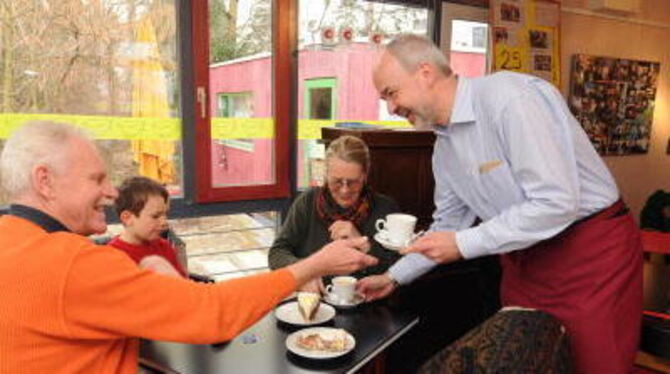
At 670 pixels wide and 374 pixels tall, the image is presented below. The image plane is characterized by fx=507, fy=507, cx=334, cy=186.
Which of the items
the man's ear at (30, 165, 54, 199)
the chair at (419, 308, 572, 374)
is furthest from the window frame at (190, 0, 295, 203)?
the chair at (419, 308, 572, 374)

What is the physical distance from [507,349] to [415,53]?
91 centimetres

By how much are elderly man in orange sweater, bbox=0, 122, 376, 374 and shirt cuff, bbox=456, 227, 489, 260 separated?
63 cm

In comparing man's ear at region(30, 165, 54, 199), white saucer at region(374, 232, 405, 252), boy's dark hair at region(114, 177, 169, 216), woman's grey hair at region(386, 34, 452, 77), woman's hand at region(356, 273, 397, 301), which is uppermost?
woman's grey hair at region(386, 34, 452, 77)

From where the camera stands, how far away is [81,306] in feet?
3.48

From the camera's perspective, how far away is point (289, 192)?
3.44 metres

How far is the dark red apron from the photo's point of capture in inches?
61.2

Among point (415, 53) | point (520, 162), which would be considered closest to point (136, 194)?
point (415, 53)

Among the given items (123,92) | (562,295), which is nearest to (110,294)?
(562,295)

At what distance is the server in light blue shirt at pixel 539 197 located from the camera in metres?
1.46

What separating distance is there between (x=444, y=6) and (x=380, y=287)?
2614mm

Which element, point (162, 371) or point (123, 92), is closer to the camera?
point (162, 371)

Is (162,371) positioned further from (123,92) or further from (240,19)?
(240,19)

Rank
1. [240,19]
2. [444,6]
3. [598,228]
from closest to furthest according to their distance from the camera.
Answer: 1. [598,228]
2. [240,19]
3. [444,6]

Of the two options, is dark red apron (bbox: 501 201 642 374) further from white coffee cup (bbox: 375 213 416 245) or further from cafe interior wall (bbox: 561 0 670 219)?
cafe interior wall (bbox: 561 0 670 219)
